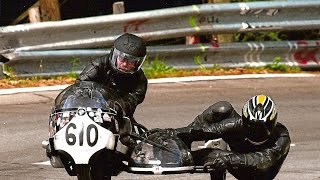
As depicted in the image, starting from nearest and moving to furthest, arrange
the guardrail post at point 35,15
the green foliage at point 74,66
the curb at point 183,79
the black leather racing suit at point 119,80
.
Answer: the black leather racing suit at point 119,80 → the curb at point 183,79 → the green foliage at point 74,66 → the guardrail post at point 35,15

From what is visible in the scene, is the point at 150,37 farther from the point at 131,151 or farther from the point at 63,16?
the point at 131,151

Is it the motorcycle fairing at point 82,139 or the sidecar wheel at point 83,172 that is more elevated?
the motorcycle fairing at point 82,139

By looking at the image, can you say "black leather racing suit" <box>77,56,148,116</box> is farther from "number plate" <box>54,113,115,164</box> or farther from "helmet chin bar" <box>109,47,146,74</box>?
"number plate" <box>54,113,115,164</box>

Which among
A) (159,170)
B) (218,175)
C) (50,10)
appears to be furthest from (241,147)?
(50,10)

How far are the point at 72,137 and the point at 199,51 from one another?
8361mm

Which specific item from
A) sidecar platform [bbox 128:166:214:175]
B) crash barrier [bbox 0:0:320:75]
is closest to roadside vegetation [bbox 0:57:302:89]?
crash barrier [bbox 0:0:320:75]

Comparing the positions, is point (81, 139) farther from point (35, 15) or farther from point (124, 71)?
point (35, 15)

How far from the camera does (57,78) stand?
14117 millimetres

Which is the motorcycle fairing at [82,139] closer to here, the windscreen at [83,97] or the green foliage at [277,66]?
the windscreen at [83,97]

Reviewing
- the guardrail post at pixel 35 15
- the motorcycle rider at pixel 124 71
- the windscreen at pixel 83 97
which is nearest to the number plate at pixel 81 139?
the windscreen at pixel 83 97

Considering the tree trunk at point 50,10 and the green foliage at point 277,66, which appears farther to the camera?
the tree trunk at point 50,10

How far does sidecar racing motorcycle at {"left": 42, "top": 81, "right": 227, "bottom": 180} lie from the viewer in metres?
7.09

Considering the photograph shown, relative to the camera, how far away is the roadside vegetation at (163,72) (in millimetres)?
13758

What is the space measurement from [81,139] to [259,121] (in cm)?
155
